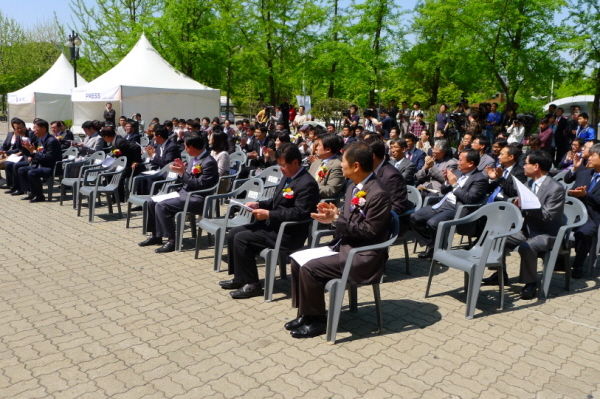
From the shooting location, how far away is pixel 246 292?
17.2ft

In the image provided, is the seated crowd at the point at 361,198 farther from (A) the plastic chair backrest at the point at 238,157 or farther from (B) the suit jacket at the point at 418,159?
(A) the plastic chair backrest at the point at 238,157

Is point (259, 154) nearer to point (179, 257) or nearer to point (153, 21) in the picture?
point (179, 257)

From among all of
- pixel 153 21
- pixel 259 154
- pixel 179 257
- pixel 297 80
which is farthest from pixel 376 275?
pixel 153 21

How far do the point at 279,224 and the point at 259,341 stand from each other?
1291 mm

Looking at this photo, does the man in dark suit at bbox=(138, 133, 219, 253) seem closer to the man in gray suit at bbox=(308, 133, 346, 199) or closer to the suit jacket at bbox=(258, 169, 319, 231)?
the man in gray suit at bbox=(308, 133, 346, 199)

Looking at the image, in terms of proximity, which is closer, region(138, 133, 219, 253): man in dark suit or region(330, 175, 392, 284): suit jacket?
region(330, 175, 392, 284): suit jacket

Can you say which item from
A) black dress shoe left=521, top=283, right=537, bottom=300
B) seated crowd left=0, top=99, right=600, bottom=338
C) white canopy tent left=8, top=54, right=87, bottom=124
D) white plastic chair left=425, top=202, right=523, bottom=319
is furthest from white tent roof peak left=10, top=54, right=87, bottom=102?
→ black dress shoe left=521, top=283, right=537, bottom=300

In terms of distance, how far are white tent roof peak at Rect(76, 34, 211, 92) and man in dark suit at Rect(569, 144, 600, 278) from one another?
17200 mm

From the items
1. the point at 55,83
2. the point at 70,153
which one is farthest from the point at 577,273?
the point at 55,83

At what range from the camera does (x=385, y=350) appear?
4.18m

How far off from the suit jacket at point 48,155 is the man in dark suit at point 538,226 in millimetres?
8877

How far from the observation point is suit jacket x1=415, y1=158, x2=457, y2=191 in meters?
7.41

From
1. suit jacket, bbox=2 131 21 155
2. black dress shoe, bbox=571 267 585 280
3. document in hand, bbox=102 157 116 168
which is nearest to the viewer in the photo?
black dress shoe, bbox=571 267 585 280

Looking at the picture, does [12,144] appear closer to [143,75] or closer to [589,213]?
[143,75]
